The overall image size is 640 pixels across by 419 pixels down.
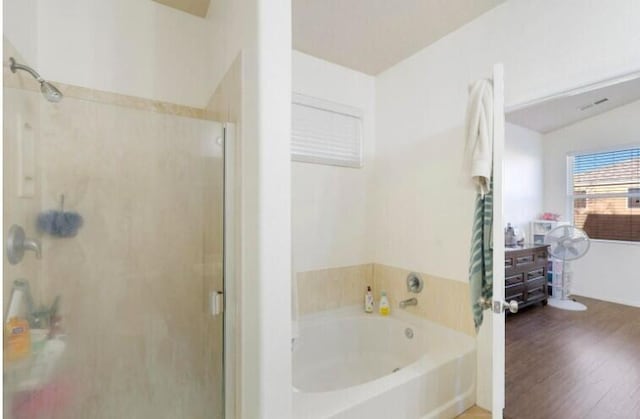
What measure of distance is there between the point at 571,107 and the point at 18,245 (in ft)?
9.61

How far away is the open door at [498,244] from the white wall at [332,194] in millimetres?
1292

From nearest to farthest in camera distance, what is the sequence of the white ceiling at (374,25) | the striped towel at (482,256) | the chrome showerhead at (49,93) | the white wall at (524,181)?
the chrome showerhead at (49,93) < the striped towel at (482,256) < the white ceiling at (374,25) < the white wall at (524,181)

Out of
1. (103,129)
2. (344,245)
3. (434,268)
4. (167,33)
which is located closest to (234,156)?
(103,129)

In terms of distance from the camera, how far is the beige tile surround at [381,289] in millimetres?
1919

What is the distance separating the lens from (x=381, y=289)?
2.52 metres

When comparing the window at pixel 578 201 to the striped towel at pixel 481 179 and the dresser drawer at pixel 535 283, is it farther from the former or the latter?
the striped towel at pixel 481 179

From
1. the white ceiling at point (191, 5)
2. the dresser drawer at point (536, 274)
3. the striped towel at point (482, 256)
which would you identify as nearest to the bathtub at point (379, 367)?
the striped towel at point (482, 256)

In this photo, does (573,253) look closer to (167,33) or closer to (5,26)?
(167,33)

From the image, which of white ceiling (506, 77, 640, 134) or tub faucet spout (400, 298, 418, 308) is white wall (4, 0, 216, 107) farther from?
tub faucet spout (400, 298, 418, 308)

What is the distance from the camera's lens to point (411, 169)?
2271 millimetres

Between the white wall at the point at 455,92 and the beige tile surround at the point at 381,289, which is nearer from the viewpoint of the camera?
the white wall at the point at 455,92

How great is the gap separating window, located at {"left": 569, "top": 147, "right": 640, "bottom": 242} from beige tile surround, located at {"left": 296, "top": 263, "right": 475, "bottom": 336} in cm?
103

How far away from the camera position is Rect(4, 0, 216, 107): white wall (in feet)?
4.88

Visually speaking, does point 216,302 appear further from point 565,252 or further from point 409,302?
point 565,252
